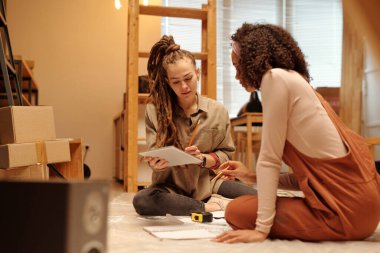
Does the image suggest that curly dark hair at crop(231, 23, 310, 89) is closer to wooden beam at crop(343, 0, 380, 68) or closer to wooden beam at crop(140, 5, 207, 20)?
wooden beam at crop(343, 0, 380, 68)

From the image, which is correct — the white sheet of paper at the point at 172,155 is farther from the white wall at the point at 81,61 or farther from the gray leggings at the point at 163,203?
the white wall at the point at 81,61

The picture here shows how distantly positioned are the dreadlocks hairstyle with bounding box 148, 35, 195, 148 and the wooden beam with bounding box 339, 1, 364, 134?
7.48ft

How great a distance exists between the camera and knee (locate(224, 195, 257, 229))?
3.88ft

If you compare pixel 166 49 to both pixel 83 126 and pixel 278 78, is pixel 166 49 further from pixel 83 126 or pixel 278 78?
pixel 83 126

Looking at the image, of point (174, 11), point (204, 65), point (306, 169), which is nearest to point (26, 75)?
point (174, 11)

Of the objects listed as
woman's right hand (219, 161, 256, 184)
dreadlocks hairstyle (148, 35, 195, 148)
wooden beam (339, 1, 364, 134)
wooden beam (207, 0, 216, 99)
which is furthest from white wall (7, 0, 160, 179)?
woman's right hand (219, 161, 256, 184)

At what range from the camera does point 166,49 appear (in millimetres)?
1802

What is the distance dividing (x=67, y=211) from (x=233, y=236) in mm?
676

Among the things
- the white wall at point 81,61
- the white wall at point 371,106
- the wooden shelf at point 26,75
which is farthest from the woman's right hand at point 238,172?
the white wall at point 81,61

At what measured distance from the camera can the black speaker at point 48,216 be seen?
0.53m

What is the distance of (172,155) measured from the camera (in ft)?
4.46

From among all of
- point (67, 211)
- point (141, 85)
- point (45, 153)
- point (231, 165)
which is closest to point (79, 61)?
point (141, 85)

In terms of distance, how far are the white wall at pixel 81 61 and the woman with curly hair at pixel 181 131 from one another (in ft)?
8.30

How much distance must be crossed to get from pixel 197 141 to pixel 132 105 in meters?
1.07
